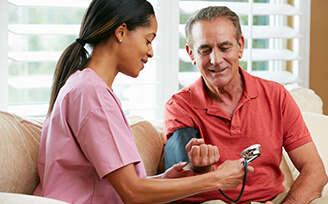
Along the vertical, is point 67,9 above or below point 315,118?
above

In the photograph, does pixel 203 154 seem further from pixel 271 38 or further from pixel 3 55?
pixel 271 38

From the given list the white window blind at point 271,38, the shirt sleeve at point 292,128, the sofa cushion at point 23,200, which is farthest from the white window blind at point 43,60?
the sofa cushion at point 23,200

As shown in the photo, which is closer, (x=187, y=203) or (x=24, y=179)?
(x=24, y=179)

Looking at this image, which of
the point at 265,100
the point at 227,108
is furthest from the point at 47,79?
the point at 265,100

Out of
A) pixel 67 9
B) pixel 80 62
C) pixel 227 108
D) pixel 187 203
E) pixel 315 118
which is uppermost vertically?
pixel 67 9

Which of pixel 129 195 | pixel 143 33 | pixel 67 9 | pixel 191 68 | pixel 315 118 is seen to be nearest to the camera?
pixel 129 195

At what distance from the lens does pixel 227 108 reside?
6.24 ft

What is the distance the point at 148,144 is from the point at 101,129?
64 cm

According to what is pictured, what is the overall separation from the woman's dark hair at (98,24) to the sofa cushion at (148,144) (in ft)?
1.63

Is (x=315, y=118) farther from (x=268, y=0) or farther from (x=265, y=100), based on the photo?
(x=268, y=0)

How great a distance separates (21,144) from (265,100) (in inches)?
39.4

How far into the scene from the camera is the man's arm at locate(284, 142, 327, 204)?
1.78 meters

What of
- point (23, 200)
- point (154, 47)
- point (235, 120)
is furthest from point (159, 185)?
point (154, 47)

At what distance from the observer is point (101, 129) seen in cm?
129
